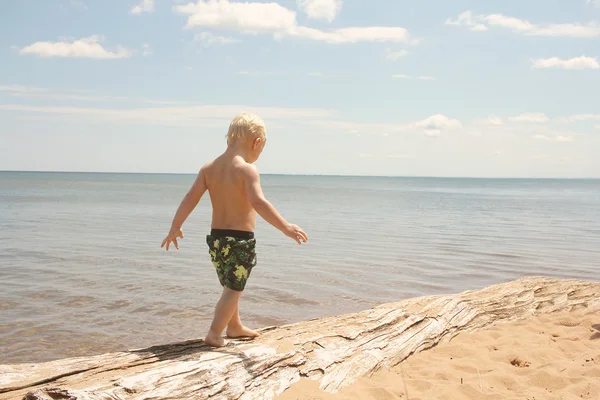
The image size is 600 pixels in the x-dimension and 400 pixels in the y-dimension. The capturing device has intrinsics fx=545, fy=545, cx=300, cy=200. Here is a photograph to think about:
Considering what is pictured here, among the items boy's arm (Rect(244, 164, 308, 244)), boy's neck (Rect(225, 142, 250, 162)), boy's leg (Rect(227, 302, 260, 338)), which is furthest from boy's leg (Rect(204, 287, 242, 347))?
boy's neck (Rect(225, 142, 250, 162))

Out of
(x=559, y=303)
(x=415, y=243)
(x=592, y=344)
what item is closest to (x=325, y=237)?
(x=415, y=243)

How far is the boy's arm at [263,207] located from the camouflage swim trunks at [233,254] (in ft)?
0.92

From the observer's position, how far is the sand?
401cm

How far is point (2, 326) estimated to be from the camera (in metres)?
7.01

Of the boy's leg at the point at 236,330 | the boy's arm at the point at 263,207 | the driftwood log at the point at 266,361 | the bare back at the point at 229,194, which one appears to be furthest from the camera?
the boy's leg at the point at 236,330

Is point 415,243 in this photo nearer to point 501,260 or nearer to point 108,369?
point 501,260

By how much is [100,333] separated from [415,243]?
1058cm

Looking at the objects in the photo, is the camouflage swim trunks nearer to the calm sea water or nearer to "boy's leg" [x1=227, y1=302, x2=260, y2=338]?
"boy's leg" [x1=227, y1=302, x2=260, y2=338]

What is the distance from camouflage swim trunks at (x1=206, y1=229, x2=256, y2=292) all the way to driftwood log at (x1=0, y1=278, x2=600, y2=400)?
20.3 inches

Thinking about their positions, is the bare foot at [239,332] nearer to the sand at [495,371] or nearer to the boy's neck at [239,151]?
the sand at [495,371]

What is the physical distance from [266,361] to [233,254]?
80 cm

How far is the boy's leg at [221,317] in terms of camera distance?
13.3 ft

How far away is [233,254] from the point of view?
158 inches

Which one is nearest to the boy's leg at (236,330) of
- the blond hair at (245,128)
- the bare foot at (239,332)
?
the bare foot at (239,332)
